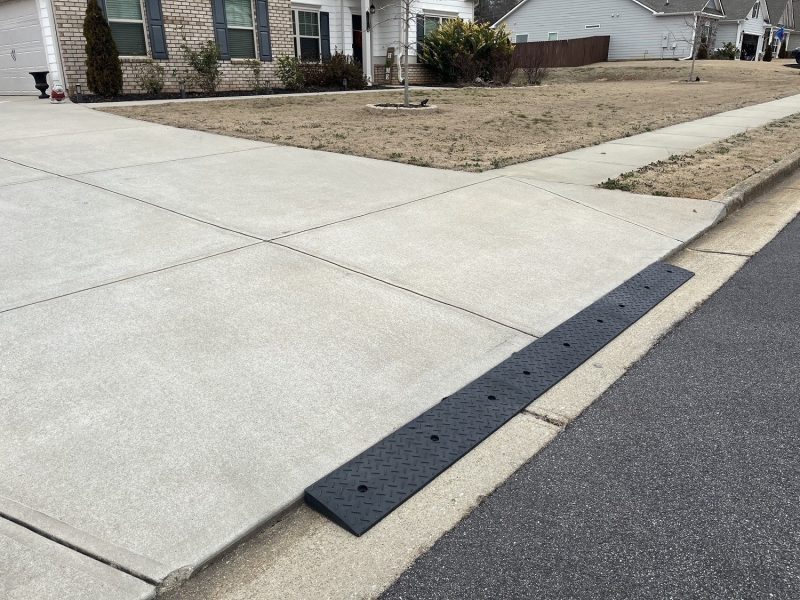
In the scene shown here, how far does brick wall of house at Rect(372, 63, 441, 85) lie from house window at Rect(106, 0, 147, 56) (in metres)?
8.92

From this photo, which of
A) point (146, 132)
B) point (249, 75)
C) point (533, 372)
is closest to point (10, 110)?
point (146, 132)

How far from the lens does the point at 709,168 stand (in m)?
8.25

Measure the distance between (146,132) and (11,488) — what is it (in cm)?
841

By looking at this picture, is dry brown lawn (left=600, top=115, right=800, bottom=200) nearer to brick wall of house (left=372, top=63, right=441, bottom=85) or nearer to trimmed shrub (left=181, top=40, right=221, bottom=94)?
trimmed shrub (left=181, top=40, right=221, bottom=94)

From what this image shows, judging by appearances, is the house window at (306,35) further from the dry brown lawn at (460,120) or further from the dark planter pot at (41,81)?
the dark planter pot at (41,81)

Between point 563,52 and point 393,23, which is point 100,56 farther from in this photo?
point 563,52

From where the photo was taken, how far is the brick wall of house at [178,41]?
14.7 m

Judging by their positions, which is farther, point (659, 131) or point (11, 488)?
point (659, 131)

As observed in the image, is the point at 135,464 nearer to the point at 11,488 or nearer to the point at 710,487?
the point at 11,488

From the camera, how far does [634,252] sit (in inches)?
212

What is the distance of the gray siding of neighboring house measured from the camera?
42344 mm

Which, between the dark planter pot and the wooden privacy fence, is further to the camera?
the wooden privacy fence

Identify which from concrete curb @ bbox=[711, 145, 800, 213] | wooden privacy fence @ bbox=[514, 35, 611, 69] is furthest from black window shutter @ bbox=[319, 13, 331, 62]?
wooden privacy fence @ bbox=[514, 35, 611, 69]

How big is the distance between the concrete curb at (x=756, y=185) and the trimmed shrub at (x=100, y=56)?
43.2 feet
